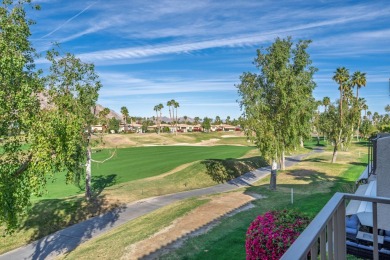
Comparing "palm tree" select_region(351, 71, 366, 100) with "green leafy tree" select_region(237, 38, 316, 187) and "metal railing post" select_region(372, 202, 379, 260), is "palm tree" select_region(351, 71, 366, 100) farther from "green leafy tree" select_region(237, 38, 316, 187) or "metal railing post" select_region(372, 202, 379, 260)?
"metal railing post" select_region(372, 202, 379, 260)

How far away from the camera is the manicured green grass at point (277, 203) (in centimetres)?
1308

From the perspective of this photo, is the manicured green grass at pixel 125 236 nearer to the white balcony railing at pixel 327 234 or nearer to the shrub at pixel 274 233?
the shrub at pixel 274 233

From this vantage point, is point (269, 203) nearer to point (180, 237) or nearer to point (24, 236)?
point (180, 237)

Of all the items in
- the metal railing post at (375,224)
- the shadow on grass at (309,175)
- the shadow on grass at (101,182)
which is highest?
the metal railing post at (375,224)

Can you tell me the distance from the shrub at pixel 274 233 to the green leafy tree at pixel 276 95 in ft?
53.2

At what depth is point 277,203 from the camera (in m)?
21.8

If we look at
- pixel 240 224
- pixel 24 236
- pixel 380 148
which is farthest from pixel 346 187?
pixel 24 236

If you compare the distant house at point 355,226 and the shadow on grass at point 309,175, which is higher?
the distant house at point 355,226

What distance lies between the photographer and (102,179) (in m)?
34.6

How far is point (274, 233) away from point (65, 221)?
53.8 ft

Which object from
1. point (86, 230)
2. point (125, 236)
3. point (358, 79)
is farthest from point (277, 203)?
point (358, 79)

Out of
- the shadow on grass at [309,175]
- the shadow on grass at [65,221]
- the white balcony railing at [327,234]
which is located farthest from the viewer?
the shadow on grass at [309,175]

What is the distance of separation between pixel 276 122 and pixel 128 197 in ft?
46.5

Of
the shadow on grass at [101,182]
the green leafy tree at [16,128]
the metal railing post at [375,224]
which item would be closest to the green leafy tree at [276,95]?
the shadow on grass at [101,182]
